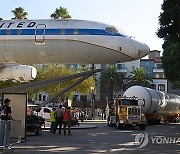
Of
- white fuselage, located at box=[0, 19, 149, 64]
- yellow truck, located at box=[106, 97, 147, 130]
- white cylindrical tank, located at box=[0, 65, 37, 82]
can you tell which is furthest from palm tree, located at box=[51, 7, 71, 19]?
white fuselage, located at box=[0, 19, 149, 64]

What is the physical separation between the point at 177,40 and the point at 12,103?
8446 mm

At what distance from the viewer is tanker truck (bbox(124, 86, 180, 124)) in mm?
35453

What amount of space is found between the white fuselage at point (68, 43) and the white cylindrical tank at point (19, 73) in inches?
24.7

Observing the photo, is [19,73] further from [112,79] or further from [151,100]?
[112,79]

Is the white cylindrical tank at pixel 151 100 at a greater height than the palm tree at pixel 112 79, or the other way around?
the palm tree at pixel 112 79

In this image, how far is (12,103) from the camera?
1556 centimetres

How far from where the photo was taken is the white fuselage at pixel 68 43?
21484 mm

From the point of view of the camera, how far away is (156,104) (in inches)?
1451

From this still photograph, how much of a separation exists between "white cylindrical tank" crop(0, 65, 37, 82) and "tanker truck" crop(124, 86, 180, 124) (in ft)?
47.7

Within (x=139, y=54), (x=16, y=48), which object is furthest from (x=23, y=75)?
(x=139, y=54)

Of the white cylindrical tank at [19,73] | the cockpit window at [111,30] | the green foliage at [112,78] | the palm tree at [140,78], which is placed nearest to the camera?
the cockpit window at [111,30]

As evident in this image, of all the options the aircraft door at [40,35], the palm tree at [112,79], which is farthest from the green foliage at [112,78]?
the aircraft door at [40,35]

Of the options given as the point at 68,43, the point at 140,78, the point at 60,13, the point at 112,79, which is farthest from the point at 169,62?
the point at 140,78

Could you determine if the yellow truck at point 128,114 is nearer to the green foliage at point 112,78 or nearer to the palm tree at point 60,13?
the palm tree at point 60,13
